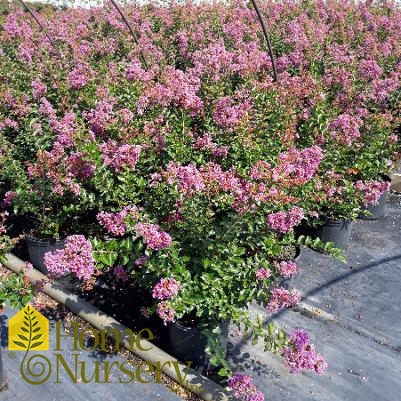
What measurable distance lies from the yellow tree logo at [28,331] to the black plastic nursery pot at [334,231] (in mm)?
2234

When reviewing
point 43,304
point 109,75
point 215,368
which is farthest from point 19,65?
point 215,368

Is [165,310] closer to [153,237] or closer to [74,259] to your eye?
[153,237]

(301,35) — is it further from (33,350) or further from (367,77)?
(33,350)

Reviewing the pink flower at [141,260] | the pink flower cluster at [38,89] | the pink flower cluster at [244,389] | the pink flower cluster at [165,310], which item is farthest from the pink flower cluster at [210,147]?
the pink flower cluster at [38,89]

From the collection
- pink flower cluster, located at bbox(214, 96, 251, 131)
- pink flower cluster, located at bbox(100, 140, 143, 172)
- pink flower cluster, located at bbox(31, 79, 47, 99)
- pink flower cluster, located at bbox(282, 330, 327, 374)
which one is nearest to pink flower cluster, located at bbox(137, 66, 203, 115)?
pink flower cluster, located at bbox(214, 96, 251, 131)

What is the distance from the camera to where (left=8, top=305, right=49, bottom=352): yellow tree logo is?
2.78m

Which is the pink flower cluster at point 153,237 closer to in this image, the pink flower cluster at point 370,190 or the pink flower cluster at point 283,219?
the pink flower cluster at point 283,219

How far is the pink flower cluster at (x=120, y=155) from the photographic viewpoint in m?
2.66

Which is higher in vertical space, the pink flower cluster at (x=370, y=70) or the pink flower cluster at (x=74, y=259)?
the pink flower cluster at (x=370, y=70)

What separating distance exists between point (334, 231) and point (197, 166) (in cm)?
138

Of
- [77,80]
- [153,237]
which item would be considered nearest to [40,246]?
[77,80]

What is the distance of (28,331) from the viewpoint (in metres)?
2.87

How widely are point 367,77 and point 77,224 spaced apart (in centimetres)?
324

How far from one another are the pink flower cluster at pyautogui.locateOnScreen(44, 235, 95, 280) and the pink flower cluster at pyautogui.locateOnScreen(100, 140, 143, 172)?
56 centimetres
